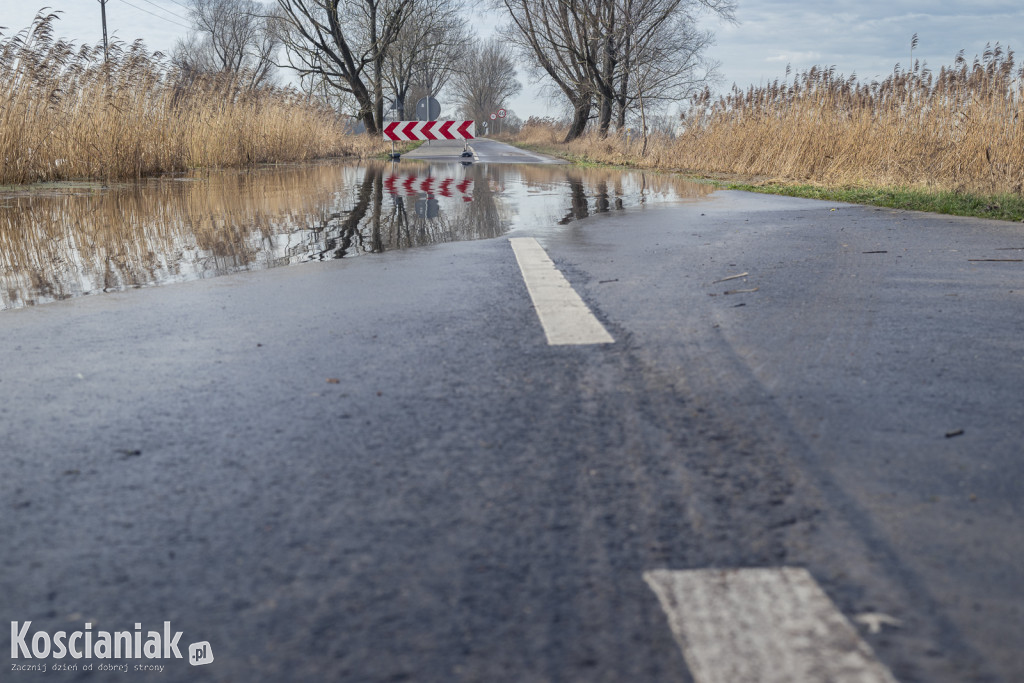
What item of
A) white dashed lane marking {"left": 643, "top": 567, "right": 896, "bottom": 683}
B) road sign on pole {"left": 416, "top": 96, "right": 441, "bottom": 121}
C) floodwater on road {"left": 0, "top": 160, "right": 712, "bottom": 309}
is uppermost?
road sign on pole {"left": 416, "top": 96, "right": 441, "bottom": 121}

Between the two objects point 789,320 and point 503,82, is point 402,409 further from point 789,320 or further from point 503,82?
point 503,82

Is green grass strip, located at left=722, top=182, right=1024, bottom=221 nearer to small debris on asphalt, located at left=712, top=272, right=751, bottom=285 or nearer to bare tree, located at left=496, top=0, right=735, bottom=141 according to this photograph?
small debris on asphalt, located at left=712, top=272, right=751, bottom=285

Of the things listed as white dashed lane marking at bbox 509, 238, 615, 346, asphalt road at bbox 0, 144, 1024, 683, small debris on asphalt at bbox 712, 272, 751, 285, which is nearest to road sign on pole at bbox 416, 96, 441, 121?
white dashed lane marking at bbox 509, 238, 615, 346

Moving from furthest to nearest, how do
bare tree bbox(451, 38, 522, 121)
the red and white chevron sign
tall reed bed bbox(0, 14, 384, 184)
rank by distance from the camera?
bare tree bbox(451, 38, 522, 121)
the red and white chevron sign
tall reed bed bbox(0, 14, 384, 184)

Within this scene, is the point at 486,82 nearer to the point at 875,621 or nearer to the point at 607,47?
the point at 607,47

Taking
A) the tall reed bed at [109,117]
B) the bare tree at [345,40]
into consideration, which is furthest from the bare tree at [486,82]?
the tall reed bed at [109,117]

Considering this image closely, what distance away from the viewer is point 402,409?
262cm

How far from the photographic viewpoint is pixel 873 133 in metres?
13.7

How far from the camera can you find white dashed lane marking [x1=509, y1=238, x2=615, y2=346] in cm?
357

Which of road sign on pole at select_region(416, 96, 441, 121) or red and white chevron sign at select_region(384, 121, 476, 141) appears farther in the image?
road sign on pole at select_region(416, 96, 441, 121)

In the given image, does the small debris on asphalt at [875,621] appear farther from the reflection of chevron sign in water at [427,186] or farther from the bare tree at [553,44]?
the bare tree at [553,44]

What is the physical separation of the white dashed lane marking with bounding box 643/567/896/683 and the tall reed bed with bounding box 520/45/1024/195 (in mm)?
10386

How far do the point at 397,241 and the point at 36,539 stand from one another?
17.6 ft

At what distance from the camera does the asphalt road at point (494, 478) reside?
1487mm
